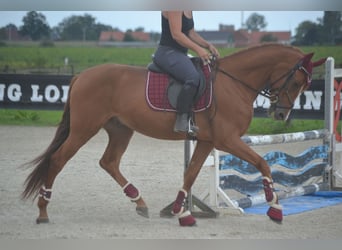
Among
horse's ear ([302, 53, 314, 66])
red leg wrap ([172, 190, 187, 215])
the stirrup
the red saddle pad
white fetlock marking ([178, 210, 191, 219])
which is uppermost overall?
horse's ear ([302, 53, 314, 66])

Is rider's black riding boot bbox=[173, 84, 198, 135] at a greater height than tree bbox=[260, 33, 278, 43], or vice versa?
tree bbox=[260, 33, 278, 43]

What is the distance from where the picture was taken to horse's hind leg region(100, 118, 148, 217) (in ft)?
19.7

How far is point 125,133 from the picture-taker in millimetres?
6246

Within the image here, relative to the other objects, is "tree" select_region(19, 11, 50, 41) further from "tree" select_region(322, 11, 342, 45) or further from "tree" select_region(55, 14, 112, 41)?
"tree" select_region(322, 11, 342, 45)

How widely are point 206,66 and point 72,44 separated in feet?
31.6

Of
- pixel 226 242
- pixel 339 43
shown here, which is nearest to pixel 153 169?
pixel 226 242

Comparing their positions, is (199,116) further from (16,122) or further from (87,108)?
(16,122)

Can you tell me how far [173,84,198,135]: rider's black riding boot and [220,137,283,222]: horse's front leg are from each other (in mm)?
341

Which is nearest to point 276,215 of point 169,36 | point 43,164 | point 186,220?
point 186,220

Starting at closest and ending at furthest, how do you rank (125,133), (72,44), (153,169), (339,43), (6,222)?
(6,222) → (125,133) → (153,169) → (339,43) → (72,44)

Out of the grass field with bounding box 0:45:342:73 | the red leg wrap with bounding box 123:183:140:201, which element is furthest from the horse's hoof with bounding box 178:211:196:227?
the grass field with bounding box 0:45:342:73

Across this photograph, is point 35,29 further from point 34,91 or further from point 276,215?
point 276,215

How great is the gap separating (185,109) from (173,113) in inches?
6.5

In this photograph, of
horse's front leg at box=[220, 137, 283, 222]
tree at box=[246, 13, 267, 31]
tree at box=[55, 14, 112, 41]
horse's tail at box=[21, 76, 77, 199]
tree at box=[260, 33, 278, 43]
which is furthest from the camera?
tree at box=[260, 33, 278, 43]
